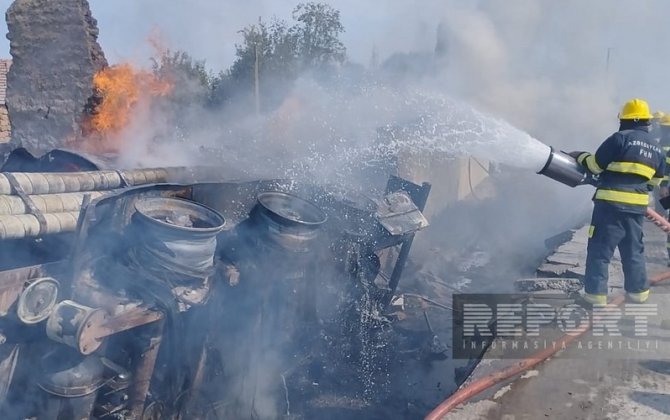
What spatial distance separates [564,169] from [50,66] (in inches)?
325

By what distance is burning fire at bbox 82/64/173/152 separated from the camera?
934 centimetres

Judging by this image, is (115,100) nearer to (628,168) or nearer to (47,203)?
(47,203)

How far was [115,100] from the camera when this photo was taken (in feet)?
31.6

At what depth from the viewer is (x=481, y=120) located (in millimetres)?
6445

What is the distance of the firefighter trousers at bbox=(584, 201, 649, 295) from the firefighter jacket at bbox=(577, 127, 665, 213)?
10cm

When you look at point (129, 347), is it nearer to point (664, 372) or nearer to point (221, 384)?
point (221, 384)

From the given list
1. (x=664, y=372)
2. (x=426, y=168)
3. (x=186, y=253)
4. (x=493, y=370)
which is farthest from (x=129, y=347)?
(x=426, y=168)

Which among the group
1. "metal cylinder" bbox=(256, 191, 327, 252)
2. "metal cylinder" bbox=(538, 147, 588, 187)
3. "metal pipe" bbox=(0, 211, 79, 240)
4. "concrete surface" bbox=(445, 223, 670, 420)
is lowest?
"concrete surface" bbox=(445, 223, 670, 420)

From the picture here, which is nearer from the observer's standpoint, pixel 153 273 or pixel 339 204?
pixel 153 273

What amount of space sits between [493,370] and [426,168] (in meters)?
9.10

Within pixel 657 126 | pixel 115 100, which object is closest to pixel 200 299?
pixel 115 100

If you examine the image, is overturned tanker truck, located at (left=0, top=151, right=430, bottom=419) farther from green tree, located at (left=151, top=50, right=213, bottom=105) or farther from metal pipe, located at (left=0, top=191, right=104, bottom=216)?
green tree, located at (left=151, top=50, right=213, bottom=105)

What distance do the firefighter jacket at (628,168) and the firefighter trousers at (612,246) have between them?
102 mm

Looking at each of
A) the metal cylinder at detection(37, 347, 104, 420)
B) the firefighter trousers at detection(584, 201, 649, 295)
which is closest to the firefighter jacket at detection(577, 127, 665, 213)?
the firefighter trousers at detection(584, 201, 649, 295)
